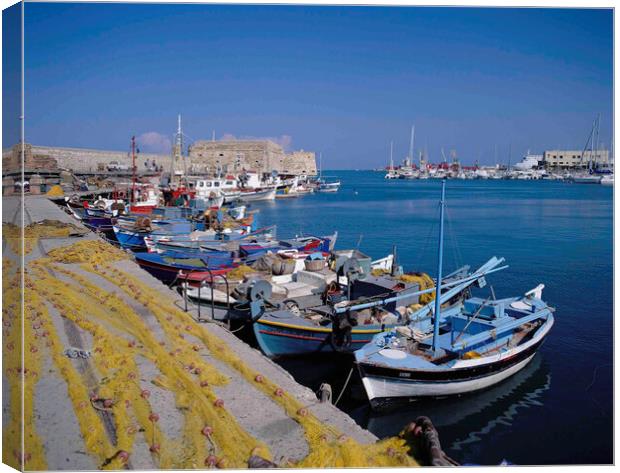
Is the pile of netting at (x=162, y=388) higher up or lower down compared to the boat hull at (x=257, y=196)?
lower down

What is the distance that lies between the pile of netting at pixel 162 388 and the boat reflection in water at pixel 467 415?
3.06 metres

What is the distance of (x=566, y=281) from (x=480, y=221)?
19285 millimetres

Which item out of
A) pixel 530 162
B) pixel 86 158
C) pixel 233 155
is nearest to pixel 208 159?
pixel 233 155

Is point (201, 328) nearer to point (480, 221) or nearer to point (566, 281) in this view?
point (566, 281)

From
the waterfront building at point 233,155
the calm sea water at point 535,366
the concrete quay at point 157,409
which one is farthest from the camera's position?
the waterfront building at point 233,155

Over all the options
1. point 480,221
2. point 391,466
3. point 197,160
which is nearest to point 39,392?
point 391,466

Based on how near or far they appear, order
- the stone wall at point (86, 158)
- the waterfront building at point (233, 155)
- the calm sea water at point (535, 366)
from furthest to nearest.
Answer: the waterfront building at point (233, 155) < the stone wall at point (86, 158) < the calm sea water at point (535, 366)

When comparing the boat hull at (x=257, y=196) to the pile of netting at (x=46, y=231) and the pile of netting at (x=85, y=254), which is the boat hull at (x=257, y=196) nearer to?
the pile of netting at (x=46, y=231)

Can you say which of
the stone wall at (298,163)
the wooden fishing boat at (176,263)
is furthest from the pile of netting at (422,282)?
the stone wall at (298,163)

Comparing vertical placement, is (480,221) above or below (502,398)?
above

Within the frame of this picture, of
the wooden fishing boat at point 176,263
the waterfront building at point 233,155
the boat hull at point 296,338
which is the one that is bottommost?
the boat hull at point 296,338

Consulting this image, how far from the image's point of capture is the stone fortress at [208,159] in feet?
157

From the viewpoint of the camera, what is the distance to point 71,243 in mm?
12852

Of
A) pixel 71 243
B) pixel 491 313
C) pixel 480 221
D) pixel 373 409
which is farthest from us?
pixel 480 221
